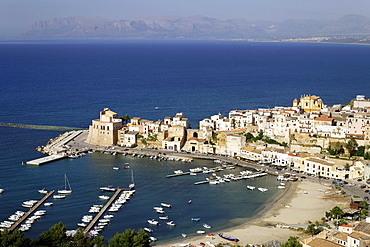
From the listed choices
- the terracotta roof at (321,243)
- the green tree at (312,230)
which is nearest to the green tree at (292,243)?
the terracotta roof at (321,243)

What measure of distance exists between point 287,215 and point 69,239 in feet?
43.1

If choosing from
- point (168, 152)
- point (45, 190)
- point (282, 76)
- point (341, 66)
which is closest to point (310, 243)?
point (45, 190)

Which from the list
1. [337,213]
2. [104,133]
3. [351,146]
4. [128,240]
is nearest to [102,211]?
[128,240]

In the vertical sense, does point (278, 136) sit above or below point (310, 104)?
below

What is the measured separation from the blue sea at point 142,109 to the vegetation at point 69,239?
8.30 feet

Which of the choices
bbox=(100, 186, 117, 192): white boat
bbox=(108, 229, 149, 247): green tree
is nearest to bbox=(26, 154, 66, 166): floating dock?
bbox=(100, 186, 117, 192): white boat

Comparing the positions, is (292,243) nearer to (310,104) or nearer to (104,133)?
(104,133)

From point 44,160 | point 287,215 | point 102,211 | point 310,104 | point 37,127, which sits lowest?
point 287,215

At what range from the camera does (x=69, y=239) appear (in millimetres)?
29719

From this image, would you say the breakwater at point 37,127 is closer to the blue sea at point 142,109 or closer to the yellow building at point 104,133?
the blue sea at point 142,109

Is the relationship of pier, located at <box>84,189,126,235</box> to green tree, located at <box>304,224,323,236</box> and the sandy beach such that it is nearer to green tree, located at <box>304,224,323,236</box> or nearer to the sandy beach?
the sandy beach

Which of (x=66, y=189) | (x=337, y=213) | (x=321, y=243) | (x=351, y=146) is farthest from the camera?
(x=351, y=146)

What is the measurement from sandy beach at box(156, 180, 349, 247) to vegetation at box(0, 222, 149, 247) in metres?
2.40

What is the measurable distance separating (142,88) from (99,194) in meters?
52.4
